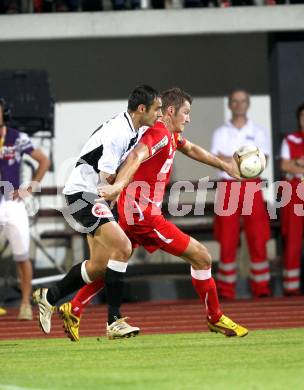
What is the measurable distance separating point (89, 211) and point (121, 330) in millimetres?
971

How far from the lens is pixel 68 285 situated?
10.1 meters

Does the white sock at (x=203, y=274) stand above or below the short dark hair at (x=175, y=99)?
below

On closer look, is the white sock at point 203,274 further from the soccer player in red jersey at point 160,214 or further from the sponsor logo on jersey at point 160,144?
the sponsor logo on jersey at point 160,144

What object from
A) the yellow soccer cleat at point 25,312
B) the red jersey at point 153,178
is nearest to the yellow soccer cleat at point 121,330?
the red jersey at point 153,178

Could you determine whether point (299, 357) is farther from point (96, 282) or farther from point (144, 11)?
point (144, 11)

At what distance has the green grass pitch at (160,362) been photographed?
6.90 metres

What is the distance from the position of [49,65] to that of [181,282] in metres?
3.19

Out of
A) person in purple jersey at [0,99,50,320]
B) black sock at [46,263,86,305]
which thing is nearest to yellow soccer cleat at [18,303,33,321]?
person in purple jersey at [0,99,50,320]

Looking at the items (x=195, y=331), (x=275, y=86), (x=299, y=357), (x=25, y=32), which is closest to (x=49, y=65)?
(x=25, y=32)

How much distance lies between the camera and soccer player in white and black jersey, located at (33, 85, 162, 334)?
979 cm

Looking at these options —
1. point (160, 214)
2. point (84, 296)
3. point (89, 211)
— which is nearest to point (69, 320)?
point (84, 296)

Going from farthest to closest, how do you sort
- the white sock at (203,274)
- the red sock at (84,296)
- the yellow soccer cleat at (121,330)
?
the red sock at (84,296), the white sock at (203,274), the yellow soccer cleat at (121,330)

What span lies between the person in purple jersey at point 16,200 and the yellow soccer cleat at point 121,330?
3136 mm

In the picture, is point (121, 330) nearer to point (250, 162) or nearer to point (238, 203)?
point (250, 162)
